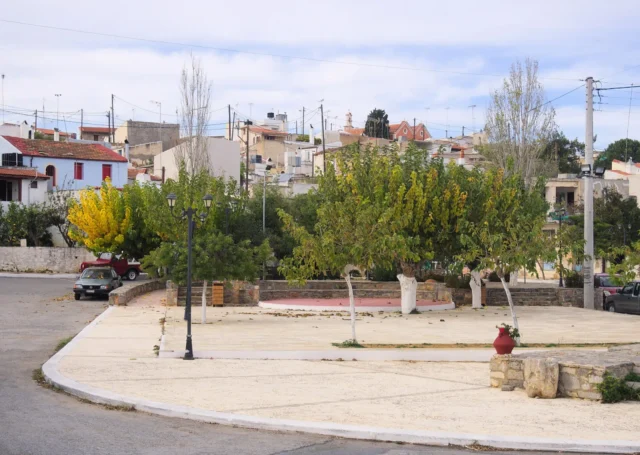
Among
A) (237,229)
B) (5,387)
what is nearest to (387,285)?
(237,229)

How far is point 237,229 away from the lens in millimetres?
41844

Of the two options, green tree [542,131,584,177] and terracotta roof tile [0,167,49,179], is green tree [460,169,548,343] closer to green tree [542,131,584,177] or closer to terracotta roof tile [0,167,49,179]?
terracotta roof tile [0,167,49,179]

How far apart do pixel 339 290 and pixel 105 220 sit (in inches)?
538

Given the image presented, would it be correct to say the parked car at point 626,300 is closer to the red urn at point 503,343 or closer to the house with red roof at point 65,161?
the red urn at point 503,343

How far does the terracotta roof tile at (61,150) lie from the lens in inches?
2514

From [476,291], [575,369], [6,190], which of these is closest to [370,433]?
[575,369]

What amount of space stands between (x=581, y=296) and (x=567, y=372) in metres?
24.1

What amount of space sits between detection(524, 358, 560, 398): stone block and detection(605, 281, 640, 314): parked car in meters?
22.0

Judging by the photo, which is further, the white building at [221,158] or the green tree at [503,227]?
the white building at [221,158]

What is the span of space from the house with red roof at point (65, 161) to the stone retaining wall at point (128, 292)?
23.7 metres

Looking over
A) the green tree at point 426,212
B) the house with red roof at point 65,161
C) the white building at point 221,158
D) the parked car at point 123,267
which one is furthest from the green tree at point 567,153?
the green tree at point 426,212

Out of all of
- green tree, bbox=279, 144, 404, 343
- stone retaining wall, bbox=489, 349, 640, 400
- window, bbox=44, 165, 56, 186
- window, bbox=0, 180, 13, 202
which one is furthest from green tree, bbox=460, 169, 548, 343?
window, bbox=44, 165, 56, 186

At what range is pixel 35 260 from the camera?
54250 millimetres

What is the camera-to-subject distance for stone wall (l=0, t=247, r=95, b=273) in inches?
2128
